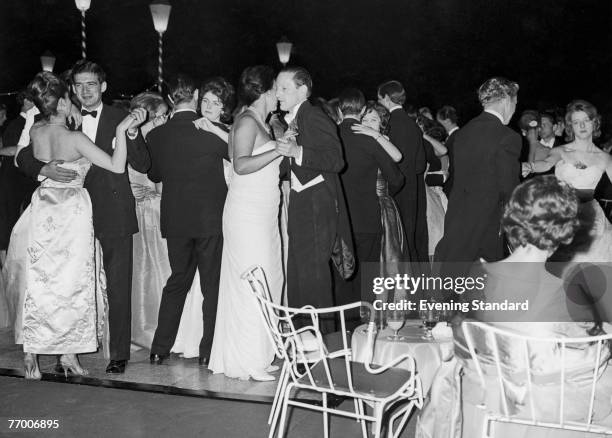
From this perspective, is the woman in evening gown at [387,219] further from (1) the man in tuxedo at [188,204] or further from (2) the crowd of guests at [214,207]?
(1) the man in tuxedo at [188,204]

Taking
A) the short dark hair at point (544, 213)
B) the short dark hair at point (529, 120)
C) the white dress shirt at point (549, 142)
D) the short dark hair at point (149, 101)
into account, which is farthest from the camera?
the white dress shirt at point (549, 142)

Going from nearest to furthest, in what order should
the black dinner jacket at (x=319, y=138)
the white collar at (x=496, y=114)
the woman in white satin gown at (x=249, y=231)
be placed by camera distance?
the black dinner jacket at (x=319, y=138) → the woman in white satin gown at (x=249, y=231) → the white collar at (x=496, y=114)

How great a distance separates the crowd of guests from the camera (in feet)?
13.8

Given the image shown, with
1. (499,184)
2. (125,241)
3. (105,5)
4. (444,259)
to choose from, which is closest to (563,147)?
(499,184)

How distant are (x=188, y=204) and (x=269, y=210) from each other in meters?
0.55

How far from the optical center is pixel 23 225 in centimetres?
525

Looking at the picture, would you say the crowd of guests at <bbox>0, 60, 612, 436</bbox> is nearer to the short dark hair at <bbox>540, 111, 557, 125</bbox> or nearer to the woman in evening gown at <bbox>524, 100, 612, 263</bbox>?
the woman in evening gown at <bbox>524, 100, 612, 263</bbox>

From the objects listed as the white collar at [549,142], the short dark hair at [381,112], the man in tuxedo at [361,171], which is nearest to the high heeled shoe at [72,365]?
the man in tuxedo at [361,171]

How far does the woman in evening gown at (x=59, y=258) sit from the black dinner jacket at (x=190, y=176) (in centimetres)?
35

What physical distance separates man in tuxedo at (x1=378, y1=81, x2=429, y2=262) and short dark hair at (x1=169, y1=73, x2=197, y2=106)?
Answer: 1.83m

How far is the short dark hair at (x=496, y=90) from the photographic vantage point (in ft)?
15.3

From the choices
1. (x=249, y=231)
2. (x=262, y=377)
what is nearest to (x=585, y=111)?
(x=249, y=231)

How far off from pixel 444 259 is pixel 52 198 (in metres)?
2.53

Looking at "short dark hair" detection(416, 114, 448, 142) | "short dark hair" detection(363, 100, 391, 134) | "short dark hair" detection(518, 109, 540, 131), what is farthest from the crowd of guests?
"short dark hair" detection(416, 114, 448, 142)
